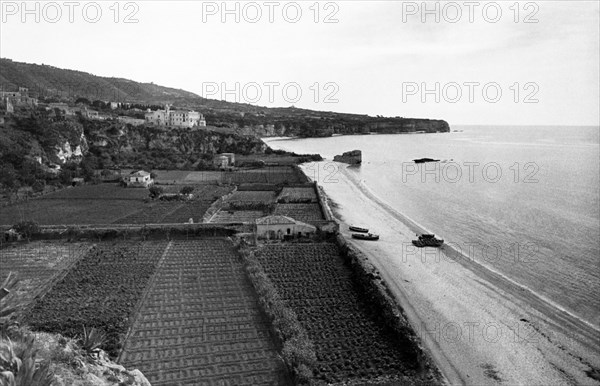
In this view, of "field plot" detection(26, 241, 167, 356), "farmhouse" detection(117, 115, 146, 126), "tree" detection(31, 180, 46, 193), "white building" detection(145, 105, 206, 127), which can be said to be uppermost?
"white building" detection(145, 105, 206, 127)

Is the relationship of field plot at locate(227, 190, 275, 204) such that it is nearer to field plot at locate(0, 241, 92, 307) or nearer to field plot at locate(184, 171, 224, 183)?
field plot at locate(184, 171, 224, 183)

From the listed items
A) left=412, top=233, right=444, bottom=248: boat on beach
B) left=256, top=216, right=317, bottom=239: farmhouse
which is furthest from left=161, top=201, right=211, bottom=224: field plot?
left=412, top=233, right=444, bottom=248: boat on beach

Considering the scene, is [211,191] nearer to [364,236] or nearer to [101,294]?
[364,236]

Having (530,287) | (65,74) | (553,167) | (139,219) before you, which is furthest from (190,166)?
(65,74)

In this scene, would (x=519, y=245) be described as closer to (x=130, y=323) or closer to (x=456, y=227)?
(x=456, y=227)

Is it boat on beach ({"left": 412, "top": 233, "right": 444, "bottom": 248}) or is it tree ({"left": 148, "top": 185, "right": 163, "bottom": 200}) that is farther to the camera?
tree ({"left": 148, "top": 185, "right": 163, "bottom": 200})

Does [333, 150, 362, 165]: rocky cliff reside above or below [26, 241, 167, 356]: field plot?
above
